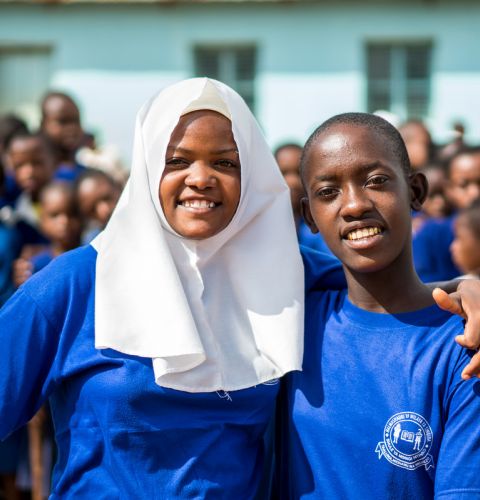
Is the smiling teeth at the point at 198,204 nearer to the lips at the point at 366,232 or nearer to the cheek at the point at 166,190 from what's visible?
the cheek at the point at 166,190

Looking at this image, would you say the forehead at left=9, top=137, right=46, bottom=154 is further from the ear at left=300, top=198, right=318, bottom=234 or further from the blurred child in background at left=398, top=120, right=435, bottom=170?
the ear at left=300, top=198, right=318, bottom=234

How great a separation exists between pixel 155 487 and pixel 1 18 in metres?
11.8

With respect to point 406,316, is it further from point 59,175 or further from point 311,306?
point 59,175

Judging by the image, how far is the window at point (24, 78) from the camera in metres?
13.5

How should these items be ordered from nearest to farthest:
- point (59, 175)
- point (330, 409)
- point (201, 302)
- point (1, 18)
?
point (330, 409) → point (201, 302) → point (59, 175) → point (1, 18)

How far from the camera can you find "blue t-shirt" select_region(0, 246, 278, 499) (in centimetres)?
266

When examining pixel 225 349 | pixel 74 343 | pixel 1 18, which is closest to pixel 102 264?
pixel 74 343

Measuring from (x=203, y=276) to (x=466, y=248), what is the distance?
9.46 feet

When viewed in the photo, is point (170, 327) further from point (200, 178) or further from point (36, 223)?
point (36, 223)

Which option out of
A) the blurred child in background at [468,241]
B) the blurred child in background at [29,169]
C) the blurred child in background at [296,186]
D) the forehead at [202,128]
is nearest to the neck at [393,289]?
the forehead at [202,128]

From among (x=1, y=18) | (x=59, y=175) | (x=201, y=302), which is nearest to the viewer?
(x=201, y=302)

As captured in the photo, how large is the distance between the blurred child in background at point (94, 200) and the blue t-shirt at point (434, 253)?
1.80 m

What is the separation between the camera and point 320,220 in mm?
2746

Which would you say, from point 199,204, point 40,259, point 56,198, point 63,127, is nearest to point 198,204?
point 199,204
